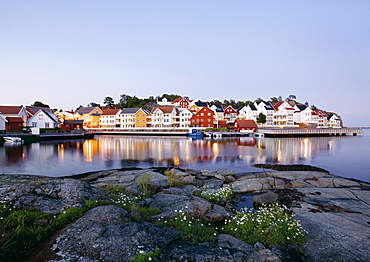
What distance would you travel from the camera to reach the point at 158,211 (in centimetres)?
1012

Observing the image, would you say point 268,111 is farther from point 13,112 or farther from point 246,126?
point 13,112

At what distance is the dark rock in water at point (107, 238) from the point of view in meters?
5.88

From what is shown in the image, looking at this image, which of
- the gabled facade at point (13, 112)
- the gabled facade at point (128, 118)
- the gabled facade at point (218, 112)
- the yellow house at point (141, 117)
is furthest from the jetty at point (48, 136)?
the gabled facade at point (218, 112)

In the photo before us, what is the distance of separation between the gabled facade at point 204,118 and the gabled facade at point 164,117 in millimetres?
10621

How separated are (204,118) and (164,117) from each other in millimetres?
19179

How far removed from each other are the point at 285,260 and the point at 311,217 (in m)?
4.72

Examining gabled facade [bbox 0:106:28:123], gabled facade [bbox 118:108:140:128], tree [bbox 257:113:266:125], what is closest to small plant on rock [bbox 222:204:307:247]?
gabled facade [bbox 0:106:28:123]

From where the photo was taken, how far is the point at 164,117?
108375mm

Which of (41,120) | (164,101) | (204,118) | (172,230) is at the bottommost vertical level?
Answer: (172,230)

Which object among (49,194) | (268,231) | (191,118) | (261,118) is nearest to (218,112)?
Answer: (261,118)

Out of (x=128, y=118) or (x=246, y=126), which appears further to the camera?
(x=128, y=118)

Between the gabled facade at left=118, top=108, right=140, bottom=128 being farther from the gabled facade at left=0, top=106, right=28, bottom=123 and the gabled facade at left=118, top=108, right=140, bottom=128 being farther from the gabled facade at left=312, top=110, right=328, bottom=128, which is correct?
the gabled facade at left=312, top=110, right=328, bottom=128

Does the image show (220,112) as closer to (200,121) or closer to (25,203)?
(200,121)

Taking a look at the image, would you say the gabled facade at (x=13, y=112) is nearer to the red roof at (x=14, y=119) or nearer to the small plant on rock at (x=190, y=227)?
the red roof at (x=14, y=119)
